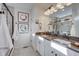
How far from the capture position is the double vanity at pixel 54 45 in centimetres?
144

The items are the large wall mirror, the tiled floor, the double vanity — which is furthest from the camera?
the large wall mirror

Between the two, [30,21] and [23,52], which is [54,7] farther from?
[23,52]

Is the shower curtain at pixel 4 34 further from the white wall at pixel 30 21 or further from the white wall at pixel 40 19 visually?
→ the white wall at pixel 40 19

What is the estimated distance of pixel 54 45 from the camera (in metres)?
1.77

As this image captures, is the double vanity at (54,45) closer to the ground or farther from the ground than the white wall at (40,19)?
closer to the ground

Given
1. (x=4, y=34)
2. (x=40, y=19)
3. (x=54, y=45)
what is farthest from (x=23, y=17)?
(x=54, y=45)

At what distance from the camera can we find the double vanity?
4.74 feet

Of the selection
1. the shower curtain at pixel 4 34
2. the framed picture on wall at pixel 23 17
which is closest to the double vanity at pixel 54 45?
the framed picture on wall at pixel 23 17

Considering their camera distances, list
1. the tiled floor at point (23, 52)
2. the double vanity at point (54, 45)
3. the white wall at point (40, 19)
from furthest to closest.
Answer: the white wall at point (40, 19) → the tiled floor at point (23, 52) → the double vanity at point (54, 45)

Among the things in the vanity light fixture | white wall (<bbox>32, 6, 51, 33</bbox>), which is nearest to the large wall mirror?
the vanity light fixture

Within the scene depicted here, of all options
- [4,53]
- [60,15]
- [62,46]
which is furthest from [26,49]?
[60,15]

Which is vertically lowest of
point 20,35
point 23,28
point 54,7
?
point 20,35

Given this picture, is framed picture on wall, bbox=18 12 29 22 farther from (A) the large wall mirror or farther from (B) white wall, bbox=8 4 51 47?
(A) the large wall mirror

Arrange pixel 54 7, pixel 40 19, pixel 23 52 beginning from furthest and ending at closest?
pixel 54 7
pixel 40 19
pixel 23 52
